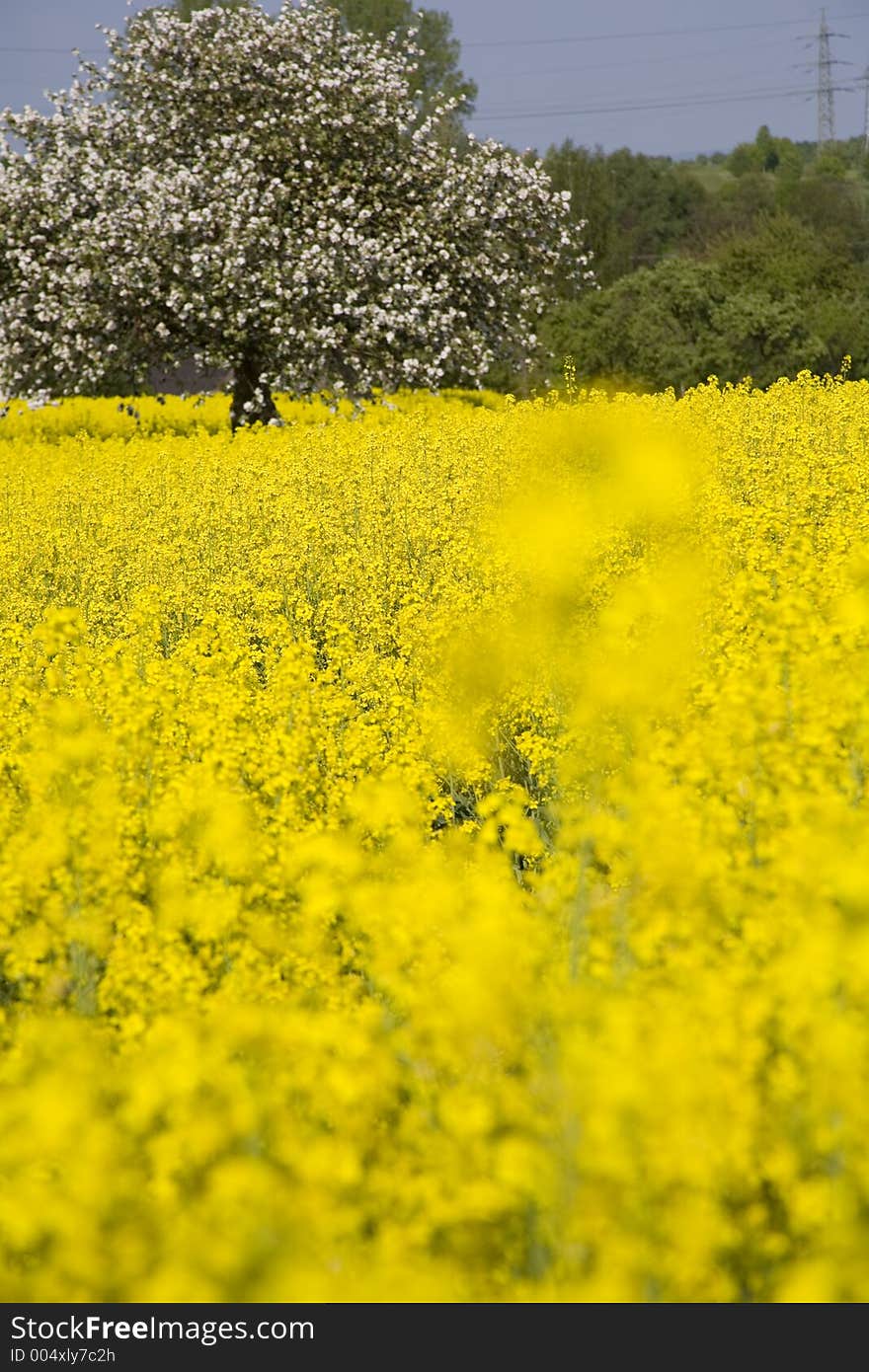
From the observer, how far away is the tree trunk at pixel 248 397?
2281 cm

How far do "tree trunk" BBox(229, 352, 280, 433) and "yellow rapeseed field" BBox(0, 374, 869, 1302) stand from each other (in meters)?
13.8

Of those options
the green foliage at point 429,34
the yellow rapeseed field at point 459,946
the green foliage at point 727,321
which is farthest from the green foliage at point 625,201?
the yellow rapeseed field at point 459,946

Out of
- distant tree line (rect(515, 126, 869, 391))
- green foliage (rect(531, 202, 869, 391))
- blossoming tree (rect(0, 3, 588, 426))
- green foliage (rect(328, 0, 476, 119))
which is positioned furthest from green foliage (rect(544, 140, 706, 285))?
blossoming tree (rect(0, 3, 588, 426))

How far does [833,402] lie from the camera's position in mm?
16047

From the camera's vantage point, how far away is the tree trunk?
2281 centimetres

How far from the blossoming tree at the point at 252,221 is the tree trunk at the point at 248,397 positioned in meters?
0.06

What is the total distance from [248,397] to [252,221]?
433 cm

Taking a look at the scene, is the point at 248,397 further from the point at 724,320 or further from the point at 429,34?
the point at 429,34

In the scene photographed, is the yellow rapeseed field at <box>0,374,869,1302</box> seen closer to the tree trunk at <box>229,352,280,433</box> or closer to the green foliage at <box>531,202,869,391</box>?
the tree trunk at <box>229,352,280,433</box>

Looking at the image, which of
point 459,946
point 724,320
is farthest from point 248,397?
point 459,946

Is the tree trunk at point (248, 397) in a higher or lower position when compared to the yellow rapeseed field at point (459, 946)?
higher

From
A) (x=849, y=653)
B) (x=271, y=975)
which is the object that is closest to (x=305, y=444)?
(x=849, y=653)

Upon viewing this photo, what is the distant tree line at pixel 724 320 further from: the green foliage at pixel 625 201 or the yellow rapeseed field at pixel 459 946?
the green foliage at pixel 625 201

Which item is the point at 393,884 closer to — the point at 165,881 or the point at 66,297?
the point at 165,881
